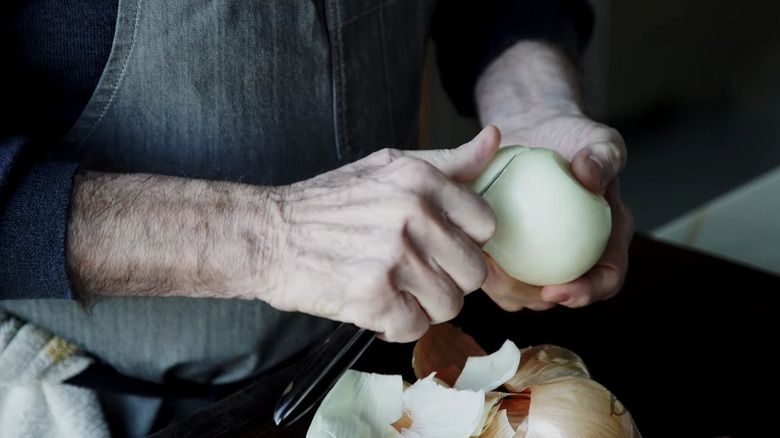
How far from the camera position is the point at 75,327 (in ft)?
2.64

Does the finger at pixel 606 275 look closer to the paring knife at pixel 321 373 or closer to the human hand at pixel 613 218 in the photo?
the human hand at pixel 613 218

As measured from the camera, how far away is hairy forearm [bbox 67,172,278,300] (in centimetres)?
62

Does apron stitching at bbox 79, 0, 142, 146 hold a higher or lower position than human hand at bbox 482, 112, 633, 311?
higher

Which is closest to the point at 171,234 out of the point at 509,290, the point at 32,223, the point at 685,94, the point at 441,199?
the point at 32,223

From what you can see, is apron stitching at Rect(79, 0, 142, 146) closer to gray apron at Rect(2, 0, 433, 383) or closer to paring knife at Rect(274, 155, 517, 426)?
gray apron at Rect(2, 0, 433, 383)

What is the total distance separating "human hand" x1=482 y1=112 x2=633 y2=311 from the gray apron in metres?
0.18

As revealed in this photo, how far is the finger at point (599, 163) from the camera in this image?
704 millimetres

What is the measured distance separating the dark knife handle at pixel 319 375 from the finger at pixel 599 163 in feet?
0.73

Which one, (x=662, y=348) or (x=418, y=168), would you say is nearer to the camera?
(x=418, y=168)

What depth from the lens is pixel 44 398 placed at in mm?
782

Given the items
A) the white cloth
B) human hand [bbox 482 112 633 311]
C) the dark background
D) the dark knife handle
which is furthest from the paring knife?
the dark background

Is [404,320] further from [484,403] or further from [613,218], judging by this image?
[613,218]

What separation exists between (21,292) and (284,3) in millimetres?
340

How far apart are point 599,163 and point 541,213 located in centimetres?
11
